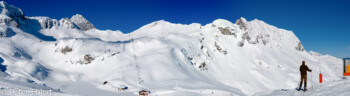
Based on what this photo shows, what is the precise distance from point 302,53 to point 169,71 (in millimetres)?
120752

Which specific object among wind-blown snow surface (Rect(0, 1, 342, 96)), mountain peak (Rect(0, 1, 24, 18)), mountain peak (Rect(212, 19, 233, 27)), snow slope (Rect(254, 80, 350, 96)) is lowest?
snow slope (Rect(254, 80, 350, 96))

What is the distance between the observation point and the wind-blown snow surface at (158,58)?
84.9 meters

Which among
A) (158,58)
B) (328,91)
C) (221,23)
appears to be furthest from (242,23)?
(328,91)

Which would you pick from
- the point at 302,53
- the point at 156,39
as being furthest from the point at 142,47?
the point at 302,53

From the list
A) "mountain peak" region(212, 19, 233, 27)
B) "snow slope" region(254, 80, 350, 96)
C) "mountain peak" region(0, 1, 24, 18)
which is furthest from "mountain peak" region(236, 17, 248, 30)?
"snow slope" region(254, 80, 350, 96)

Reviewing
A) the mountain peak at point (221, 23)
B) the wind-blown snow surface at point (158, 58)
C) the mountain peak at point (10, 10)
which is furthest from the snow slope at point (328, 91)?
the mountain peak at point (10, 10)

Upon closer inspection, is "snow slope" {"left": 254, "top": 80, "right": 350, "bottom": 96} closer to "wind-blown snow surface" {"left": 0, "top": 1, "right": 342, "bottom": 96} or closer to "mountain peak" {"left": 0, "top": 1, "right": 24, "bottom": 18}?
"wind-blown snow surface" {"left": 0, "top": 1, "right": 342, "bottom": 96}

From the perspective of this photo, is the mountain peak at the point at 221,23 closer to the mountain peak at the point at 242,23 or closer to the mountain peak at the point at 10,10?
the mountain peak at the point at 242,23

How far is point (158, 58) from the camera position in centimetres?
9938

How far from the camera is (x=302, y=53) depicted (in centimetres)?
17325

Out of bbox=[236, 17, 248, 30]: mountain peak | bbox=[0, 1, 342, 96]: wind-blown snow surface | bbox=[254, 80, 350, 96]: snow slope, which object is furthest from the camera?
bbox=[236, 17, 248, 30]: mountain peak

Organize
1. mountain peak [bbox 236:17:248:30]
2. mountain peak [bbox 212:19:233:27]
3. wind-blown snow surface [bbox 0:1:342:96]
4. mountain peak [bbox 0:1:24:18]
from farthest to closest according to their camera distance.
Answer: mountain peak [bbox 236:17:248:30] < mountain peak [bbox 212:19:233:27] < mountain peak [bbox 0:1:24:18] < wind-blown snow surface [bbox 0:1:342:96]

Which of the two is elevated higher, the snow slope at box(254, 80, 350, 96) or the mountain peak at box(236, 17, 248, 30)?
the mountain peak at box(236, 17, 248, 30)

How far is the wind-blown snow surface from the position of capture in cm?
8494
